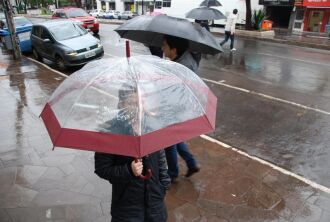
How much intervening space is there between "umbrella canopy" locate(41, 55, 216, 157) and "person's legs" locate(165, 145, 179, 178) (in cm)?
177

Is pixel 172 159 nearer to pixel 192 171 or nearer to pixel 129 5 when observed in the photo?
pixel 192 171

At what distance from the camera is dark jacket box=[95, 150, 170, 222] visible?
2.40 m

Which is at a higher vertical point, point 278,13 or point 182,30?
point 278,13

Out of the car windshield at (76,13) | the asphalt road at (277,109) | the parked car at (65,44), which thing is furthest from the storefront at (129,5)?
the asphalt road at (277,109)

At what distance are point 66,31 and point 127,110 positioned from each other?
11203mm

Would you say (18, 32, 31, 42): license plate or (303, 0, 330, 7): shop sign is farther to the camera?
(303, 0, 330, 7): shop sign

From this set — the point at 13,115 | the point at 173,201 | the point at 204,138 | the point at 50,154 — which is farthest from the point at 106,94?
the point at 13,115

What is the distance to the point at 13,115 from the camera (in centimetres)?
710

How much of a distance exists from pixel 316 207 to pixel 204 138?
2335mm

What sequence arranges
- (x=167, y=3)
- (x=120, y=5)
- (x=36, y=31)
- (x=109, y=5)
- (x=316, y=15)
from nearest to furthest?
(x=36, y=31) → (x=316, y=15) → (x=167, y=3) → (x=120, y=5) → (x=109, y=5)

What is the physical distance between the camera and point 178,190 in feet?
14.4

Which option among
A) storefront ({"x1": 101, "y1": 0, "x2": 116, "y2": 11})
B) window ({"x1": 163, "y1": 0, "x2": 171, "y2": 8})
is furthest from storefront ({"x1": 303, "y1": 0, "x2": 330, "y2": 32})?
storefront ({"x1": 101, "y1": 0, "x2": 116, "y2": 11})

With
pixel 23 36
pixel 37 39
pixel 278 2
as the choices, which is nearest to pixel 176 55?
pixel 37 39

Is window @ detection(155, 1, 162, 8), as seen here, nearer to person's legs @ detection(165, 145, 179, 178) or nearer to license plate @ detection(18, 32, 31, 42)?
license plate @ detection(18, 32, 31, 42)
